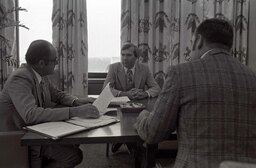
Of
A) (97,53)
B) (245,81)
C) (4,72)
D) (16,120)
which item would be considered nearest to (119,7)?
(97,53)

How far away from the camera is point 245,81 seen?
124 centimetres

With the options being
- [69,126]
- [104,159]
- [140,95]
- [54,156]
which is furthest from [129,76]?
[69,126]

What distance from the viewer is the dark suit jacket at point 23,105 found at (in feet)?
5.22

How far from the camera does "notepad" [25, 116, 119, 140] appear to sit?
135 centimetres

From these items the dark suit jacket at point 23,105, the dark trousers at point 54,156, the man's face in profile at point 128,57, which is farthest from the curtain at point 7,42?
the dark trousers at point 54,156

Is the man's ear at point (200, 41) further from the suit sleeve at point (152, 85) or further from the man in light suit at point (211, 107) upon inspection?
the suit sleeve at point (152, 85)

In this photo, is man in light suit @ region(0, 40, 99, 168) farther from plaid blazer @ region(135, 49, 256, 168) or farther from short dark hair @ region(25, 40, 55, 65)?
plaid blazer @ region(135, 49, 256, 168)

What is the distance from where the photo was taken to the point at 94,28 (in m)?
4.44

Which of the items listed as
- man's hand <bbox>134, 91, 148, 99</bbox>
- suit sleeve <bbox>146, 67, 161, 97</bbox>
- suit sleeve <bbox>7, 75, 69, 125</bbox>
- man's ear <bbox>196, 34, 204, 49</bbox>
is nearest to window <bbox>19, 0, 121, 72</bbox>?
suit sleeve <bbox>146, 67, 161, 97</bbox>

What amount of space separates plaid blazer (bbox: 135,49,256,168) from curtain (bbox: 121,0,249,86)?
118 inches

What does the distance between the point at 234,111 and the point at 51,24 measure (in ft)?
11.5

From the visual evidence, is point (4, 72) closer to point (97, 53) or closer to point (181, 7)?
point (97, 53)

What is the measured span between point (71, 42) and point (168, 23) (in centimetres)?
141

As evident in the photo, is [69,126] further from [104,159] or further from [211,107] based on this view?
[104,159]
